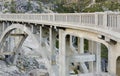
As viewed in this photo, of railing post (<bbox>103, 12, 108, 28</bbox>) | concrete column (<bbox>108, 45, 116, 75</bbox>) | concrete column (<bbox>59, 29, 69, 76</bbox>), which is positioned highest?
railing post (<bbox>103, 12, 108, 28</bbox>)

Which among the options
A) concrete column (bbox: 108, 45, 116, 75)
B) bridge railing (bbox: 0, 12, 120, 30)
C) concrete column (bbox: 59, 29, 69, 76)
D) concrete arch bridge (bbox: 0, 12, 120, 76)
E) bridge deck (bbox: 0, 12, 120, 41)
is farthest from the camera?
concrete column (bbox: 59, 29, 69, 76)

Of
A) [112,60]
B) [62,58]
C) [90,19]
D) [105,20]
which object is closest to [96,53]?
[62,58]

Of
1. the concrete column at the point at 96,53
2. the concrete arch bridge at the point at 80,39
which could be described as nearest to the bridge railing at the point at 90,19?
the concrete arch bridge at the point at 80,39

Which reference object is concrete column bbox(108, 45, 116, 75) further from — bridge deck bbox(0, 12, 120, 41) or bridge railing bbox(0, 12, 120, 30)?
bridge railing bbox(0, 12, 120, 30)

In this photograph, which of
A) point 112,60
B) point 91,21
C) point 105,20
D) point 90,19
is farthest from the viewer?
point 90,19

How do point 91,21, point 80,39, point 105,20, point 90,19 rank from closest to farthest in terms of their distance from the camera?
point 105,20 → point 91,21 → point 90,19 → point 80,39

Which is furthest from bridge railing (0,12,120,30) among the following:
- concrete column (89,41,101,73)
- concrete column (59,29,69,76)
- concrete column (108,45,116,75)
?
concrete column (89,41,101,73)

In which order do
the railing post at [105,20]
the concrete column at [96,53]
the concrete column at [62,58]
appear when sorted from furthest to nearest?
1. the concrete column at [62,58]
2. the concrete column at [96,53]
3. the railing post at [105,20]

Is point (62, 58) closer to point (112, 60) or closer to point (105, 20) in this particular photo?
point (105, 20)

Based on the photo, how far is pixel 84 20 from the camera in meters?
13.6

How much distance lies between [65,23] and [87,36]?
3.19 metres

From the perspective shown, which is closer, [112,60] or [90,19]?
[112,60]

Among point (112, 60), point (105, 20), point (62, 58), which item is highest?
point (105, 20)

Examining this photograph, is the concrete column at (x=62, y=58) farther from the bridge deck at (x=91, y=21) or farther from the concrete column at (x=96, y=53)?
the concrete column at (x=96, y=53)
